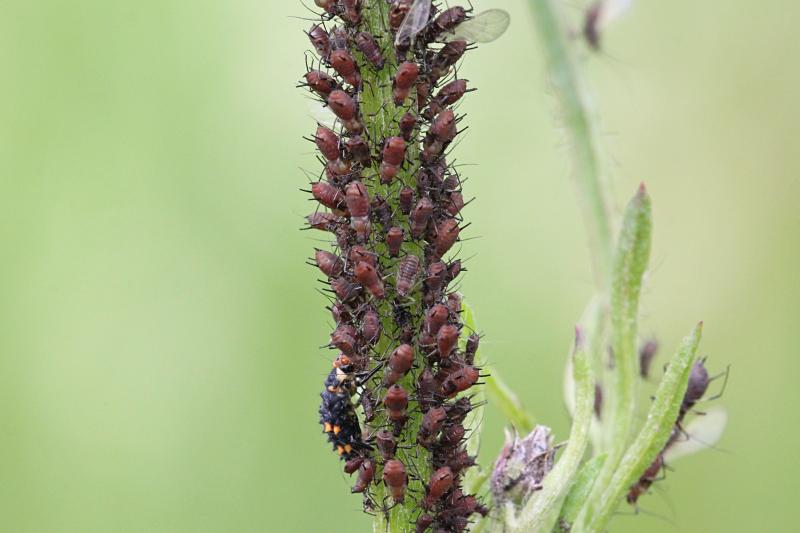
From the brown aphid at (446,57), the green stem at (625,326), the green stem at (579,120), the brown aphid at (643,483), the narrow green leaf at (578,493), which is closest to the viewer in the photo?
the brown aphid at (446,57)

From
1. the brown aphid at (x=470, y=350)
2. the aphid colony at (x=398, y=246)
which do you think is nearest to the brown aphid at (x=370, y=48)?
the aphid colony at (x=398, y=246)

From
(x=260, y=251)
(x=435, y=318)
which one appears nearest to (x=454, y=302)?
(x=435, y=318)

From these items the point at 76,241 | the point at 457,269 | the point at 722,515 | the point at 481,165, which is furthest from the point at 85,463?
the point at 457,269

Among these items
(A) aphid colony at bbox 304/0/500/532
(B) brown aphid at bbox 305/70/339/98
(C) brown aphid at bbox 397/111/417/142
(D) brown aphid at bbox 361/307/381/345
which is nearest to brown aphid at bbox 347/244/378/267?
(A) aphid colony at bbox 304/0/500/532

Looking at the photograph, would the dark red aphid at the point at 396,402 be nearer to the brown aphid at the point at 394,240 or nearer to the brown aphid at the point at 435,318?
the brown aphid at the point at 435,318

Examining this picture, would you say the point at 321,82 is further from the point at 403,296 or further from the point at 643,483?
the point at 643,483
